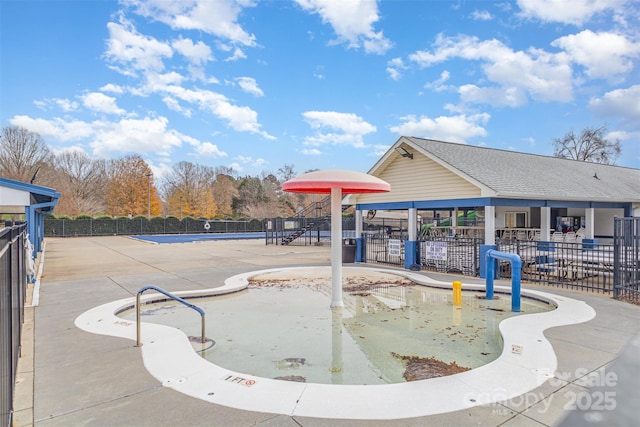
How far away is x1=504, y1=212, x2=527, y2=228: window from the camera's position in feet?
70.6

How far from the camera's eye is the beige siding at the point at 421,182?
12.8 m

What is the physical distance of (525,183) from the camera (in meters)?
13.3

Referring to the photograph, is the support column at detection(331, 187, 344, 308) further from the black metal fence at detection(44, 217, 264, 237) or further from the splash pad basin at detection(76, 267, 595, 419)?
the black metal fence at detection(44, 217, 264, 237)

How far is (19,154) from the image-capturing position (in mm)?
43500

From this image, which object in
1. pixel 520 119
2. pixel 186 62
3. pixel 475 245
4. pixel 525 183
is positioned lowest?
pixel 475 245

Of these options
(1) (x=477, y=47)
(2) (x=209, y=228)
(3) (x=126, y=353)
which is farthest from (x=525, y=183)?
(2) (x=209, y=228)

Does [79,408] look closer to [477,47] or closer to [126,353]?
[126,353]

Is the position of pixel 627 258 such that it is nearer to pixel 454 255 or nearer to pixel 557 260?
pixel 557 260

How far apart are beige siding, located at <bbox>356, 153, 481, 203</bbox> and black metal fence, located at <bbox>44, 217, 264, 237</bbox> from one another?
31401mm

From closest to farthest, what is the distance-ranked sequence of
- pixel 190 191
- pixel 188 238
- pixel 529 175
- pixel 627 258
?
pixel 627 258 → pixel 529 175 → pixel 188 238 → pixel 190 191

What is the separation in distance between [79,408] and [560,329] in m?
7.03

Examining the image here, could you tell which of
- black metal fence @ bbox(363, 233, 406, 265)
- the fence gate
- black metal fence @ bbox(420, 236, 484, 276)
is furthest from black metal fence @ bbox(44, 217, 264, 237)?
the fence gate

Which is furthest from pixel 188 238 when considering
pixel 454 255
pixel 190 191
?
pixel 454 255

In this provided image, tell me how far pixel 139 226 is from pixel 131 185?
9090mm
